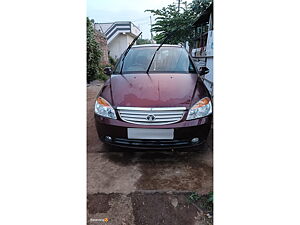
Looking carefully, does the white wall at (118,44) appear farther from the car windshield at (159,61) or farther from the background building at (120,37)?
the car windshield at (159,61)

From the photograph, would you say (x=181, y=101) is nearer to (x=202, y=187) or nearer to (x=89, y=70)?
(x=202, y=187)

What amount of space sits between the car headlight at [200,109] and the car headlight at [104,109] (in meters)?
0.74

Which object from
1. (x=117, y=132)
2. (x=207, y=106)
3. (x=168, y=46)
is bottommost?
(x=117, y=132)

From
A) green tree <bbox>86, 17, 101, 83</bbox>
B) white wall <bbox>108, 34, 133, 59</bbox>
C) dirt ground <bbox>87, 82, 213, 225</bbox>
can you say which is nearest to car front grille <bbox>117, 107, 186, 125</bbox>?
dirt ground <bbox>87, 82, 213, 225</bbox>

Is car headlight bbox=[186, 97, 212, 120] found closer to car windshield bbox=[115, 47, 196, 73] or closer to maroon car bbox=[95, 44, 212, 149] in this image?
maroon car bbox=[95, 44, 212, 149]

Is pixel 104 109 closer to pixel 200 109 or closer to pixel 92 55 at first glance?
pixel 200 109

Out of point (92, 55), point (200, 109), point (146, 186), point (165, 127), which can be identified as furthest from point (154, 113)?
point (92, 55)

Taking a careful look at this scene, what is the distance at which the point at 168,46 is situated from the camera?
3.00 m

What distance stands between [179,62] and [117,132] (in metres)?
1.38

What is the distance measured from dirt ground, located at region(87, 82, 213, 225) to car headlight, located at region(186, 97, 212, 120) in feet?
1.72

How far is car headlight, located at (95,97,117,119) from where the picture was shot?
6.47ft

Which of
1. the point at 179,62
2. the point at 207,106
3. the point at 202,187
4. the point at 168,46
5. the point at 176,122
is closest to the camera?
the point at 202,187

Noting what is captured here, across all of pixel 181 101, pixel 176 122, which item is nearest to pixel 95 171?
pixel 176 122

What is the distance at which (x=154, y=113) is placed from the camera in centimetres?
187
